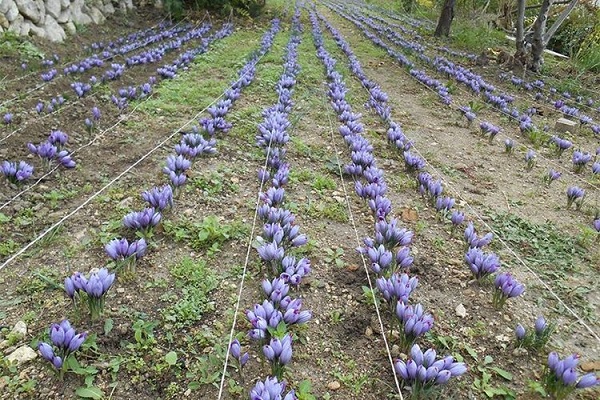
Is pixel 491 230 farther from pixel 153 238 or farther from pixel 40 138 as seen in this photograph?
pixel 40 138

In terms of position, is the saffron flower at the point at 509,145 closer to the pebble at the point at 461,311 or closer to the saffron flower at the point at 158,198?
the pebble at the point at 461,311

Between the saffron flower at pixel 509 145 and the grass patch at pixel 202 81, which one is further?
the grass patch at pixel 202 81

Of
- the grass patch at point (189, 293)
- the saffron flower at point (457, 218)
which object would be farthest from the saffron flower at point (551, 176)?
the grass patch at point (189, 293)

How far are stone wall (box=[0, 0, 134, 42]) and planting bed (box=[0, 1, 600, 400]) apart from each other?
1.25 m

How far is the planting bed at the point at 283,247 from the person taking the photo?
2027mm

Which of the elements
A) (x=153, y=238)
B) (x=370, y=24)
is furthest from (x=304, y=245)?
(x=370, y=24)

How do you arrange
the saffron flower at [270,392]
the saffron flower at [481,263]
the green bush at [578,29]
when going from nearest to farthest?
the saffron flower at [270,392] → the saffron flower at [481,263] → the green bush at [578,29]

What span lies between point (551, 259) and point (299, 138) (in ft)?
8.71

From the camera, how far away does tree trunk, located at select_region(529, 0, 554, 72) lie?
A: 834 centimetres

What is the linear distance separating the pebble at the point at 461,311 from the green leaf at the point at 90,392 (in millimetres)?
1782

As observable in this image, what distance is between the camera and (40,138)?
4090mm

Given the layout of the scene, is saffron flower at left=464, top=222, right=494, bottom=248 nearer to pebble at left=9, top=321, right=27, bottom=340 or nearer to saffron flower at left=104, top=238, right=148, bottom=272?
saffron flower at left=104, top=238, right=148, bottom=272

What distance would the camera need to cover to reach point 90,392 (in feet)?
5.95

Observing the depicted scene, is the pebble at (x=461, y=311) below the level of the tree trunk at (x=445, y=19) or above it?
below
